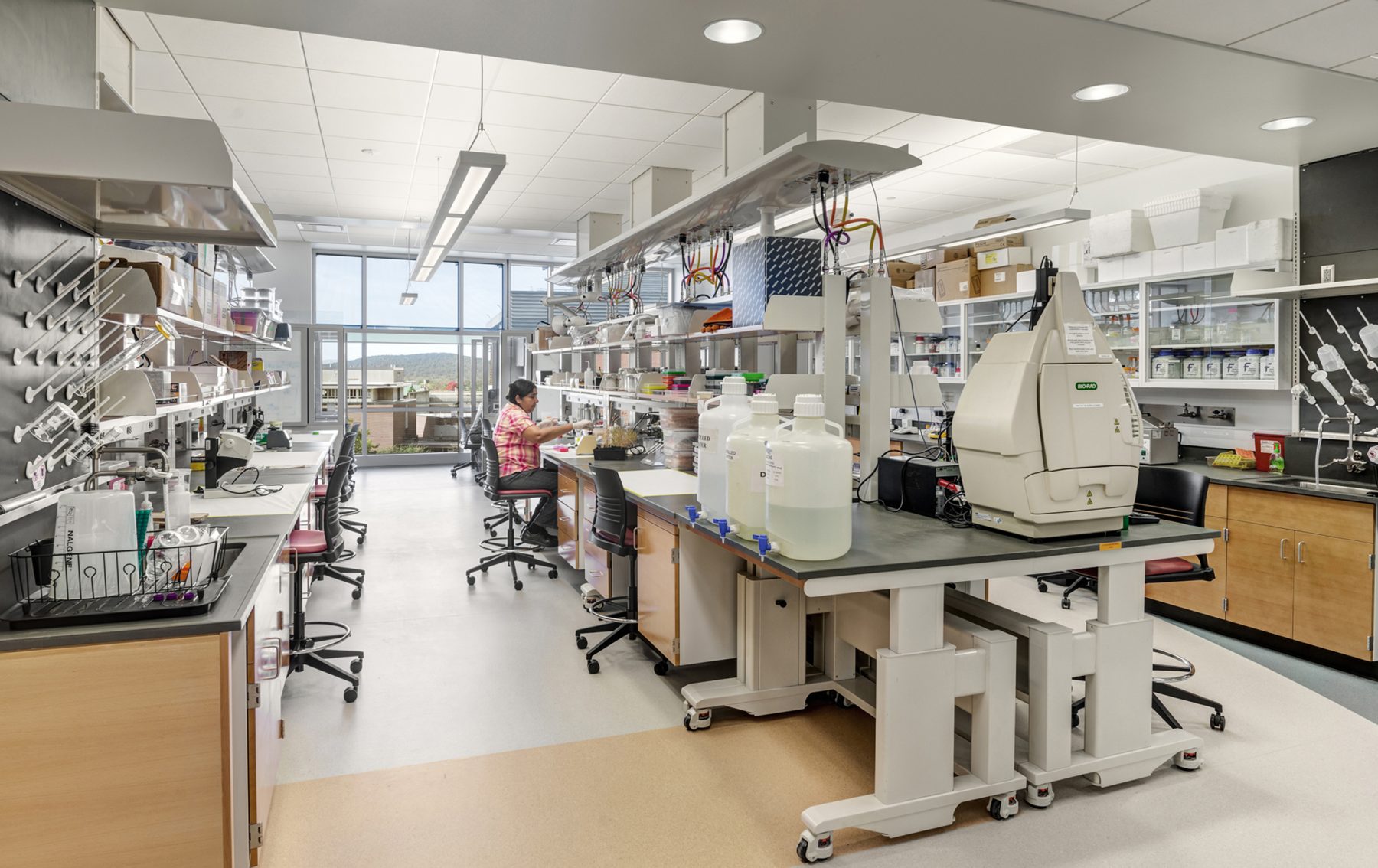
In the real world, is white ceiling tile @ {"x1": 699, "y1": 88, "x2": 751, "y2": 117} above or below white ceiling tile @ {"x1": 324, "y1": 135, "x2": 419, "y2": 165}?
below

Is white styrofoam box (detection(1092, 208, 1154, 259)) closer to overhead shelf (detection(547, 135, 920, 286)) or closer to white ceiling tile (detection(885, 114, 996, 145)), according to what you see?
white ceiling tile (detection(885, 114, 996, 145))

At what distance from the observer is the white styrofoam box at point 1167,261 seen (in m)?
4.82

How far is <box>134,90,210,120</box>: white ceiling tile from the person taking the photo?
4637 millimetres

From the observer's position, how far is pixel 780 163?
10.3ft

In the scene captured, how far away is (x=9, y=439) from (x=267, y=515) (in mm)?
1157

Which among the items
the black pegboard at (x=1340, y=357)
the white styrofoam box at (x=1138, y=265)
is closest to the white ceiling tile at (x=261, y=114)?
the white styrofoam box at (x=1138, y=265)

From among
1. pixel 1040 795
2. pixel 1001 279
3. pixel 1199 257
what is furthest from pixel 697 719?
pixel 1001 279

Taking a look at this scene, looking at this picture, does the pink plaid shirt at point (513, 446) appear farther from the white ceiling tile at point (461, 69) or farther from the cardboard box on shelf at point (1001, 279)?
the cardboard box on shelf at point (1001, 279)

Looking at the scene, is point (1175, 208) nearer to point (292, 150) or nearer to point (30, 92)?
point (30, 92)

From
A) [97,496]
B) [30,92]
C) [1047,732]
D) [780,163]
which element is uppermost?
[780,163]

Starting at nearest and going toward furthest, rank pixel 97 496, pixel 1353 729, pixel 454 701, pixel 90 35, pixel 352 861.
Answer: pixel 97 496
pixel 352 861
pixel 90 35
pixel 1353 729
pixel 454 701

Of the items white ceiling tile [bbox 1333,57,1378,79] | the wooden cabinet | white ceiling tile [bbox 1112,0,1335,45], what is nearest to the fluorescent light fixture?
white ceiling tile [bbox 1112,0,1335,45]

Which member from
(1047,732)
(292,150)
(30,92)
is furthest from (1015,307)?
(30,92)

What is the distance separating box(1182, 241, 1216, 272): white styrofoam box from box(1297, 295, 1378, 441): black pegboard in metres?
0.56
